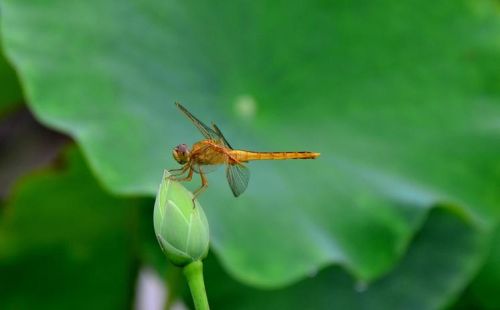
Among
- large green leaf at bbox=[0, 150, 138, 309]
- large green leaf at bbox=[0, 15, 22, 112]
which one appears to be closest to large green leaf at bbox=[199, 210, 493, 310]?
large green leaf at bbox=[0, 150, 138, 309]

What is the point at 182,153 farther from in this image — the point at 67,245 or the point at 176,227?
the point at 67,245

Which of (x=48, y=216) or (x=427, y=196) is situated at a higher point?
(x=427, y=196)

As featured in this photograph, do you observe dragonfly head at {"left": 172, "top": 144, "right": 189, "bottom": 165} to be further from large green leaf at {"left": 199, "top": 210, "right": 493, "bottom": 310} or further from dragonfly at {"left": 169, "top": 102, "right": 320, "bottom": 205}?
large green leaf at {"left": 199, "top": 210, "right": 493, "bottom": 310}

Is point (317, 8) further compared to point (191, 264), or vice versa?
point (317, 8)

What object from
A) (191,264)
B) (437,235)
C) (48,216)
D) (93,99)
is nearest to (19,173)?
(48,216)

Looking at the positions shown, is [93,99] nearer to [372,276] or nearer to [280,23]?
[280,23]

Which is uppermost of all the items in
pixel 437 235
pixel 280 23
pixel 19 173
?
pixel 280 23

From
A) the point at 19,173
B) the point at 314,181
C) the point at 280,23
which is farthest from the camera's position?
the point at 19,173
